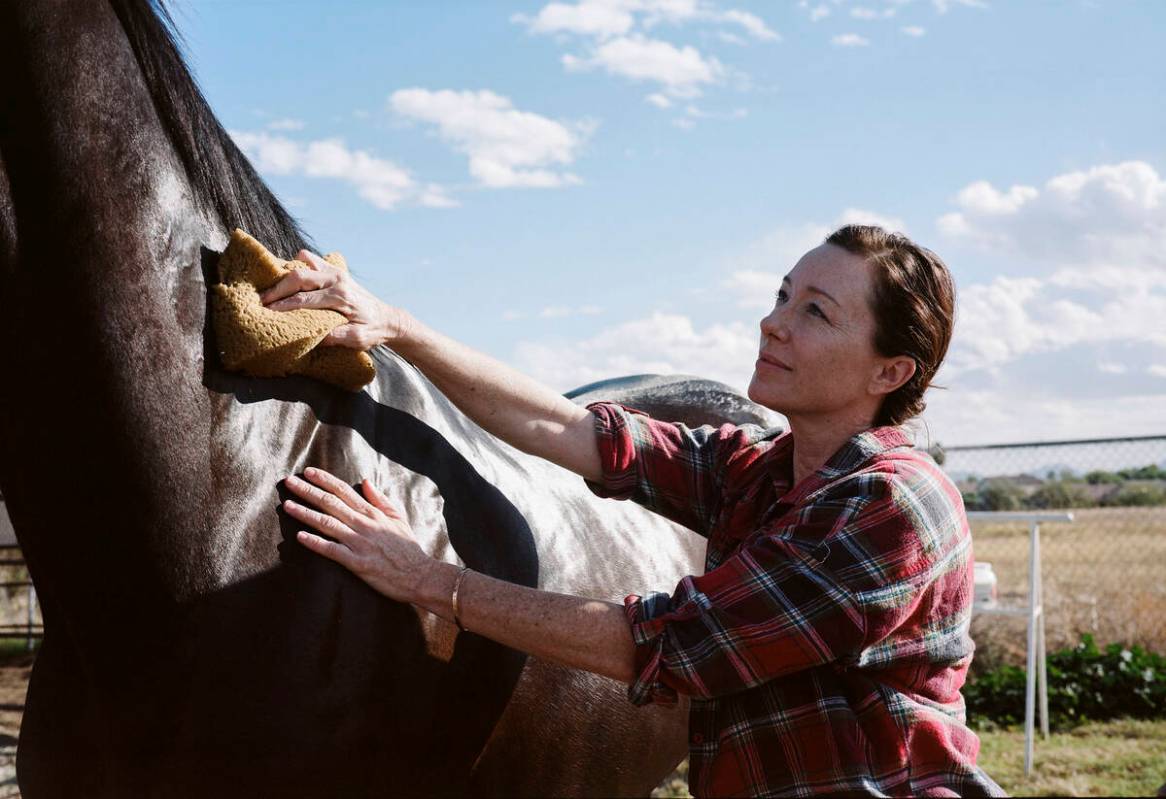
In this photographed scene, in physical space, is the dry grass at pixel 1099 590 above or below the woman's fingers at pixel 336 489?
below

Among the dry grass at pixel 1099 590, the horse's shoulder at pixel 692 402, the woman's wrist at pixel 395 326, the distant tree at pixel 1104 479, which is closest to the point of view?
the woman's wrist at pixel 395 326

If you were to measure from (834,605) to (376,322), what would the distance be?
0.98 metres

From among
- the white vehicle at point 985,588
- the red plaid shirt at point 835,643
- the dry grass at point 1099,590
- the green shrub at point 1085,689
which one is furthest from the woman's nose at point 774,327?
the dry grass at point 1099,590

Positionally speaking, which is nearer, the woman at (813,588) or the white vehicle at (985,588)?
the woman at (813,588)

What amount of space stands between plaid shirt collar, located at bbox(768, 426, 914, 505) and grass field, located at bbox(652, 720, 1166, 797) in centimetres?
354

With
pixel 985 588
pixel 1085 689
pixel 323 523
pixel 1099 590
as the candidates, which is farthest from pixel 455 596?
pixel 1099 590

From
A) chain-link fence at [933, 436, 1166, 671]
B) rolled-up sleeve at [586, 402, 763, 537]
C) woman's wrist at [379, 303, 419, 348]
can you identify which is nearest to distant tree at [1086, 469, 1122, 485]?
chain-link fence at [933, 436, 1166, 671]

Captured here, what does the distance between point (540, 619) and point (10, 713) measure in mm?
6349

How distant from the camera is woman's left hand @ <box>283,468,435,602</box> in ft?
5.66

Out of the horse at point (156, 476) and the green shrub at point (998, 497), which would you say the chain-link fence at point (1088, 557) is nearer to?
the green shrub at point (998, 497)

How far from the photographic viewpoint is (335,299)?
1.83 metres

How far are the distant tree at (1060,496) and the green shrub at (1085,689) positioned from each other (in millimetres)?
3883

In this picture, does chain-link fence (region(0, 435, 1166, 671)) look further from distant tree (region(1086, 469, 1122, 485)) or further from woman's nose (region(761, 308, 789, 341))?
woman's nose (region(761, 308, 789, 341))

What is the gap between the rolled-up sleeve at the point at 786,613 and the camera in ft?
5.41
